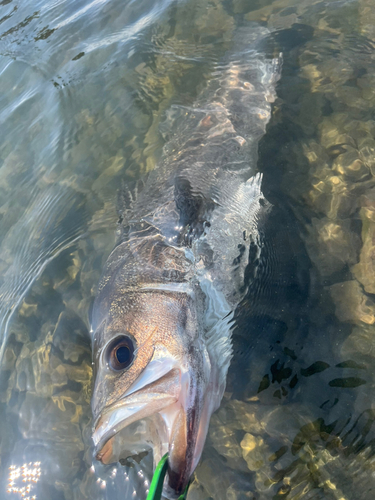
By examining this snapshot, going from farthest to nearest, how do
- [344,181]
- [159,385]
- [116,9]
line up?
[116,9] < [344,181] < [159,385]

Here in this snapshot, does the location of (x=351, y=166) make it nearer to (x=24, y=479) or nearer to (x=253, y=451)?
(x=253, y=451)

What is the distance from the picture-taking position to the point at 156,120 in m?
5.16

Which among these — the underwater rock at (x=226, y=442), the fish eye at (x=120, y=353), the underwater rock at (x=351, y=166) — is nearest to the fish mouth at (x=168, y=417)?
the fish eye at (x=120, y=353)

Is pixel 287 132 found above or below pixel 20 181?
below

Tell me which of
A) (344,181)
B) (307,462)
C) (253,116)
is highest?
(253,116)

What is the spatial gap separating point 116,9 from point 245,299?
6.47 m

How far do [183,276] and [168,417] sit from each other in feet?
3.25

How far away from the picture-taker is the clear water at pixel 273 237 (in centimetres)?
253

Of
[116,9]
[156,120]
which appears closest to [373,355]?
[156,120]

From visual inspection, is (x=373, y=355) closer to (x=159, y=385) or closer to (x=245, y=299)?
(x=245, y=299)

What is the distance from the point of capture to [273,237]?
3373 mm

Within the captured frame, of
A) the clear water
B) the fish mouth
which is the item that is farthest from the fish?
the clear water

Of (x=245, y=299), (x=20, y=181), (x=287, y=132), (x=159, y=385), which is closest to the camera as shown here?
(x=159, y=385)

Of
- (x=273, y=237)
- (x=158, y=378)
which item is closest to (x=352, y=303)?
(x=273, y=237)
